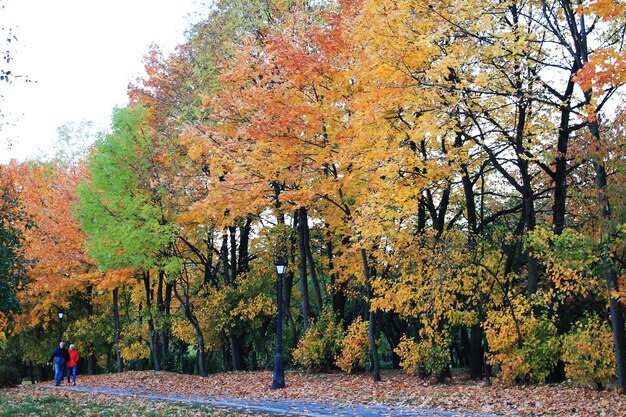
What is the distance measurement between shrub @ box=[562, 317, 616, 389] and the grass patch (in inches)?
279

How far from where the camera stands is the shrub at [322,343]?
23.0 m

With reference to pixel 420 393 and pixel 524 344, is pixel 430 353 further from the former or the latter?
pixel 524 344

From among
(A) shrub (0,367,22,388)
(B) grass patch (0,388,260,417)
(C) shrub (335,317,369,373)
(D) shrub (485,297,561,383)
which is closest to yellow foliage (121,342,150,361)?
(A) shrub (0,367,22,388)

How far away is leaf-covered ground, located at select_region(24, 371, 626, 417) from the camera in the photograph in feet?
37.9

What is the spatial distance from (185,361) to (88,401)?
2252cm

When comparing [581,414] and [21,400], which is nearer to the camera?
[581,414]

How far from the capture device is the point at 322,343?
2295 cm

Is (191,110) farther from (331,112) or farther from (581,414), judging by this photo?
Result: (581,414)

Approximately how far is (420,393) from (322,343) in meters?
8.05

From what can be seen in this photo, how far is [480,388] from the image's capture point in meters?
15.7

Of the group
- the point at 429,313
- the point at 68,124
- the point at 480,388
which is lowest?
the point at 480,388

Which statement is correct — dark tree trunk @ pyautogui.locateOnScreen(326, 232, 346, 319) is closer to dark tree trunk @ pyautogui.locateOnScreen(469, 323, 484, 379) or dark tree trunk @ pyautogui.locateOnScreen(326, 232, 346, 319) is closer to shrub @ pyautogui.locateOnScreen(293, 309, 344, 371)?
shrub @ pyautogui.locateOnScreen(293, 309, 344, 371)

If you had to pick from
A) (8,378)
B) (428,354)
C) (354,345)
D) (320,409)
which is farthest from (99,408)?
(8,378)

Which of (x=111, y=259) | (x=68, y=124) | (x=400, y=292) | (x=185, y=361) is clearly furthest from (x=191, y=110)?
(x=68, y=124)
